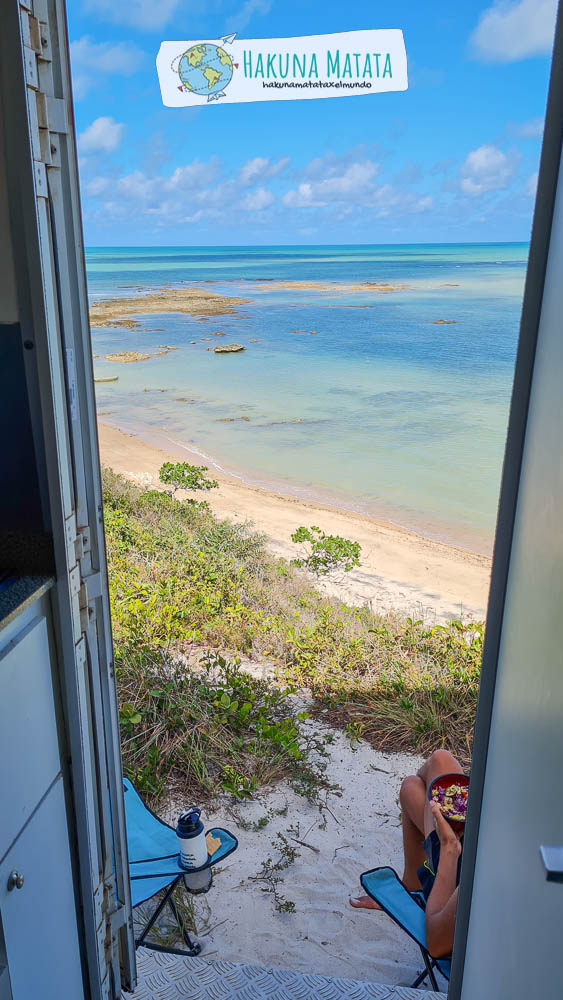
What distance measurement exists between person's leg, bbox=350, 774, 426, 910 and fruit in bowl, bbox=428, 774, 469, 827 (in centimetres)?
25

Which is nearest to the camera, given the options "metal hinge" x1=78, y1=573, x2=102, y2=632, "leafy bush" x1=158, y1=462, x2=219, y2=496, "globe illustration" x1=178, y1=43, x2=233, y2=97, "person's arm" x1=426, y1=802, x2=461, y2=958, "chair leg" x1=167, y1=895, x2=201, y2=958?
"metal hinge" x1=78, y1=573, x2=102, y2=632

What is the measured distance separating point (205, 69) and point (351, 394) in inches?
270

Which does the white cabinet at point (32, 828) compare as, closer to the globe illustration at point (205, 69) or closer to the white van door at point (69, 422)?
the white van door at point (69, 422)

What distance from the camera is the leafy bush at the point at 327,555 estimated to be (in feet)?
19.3

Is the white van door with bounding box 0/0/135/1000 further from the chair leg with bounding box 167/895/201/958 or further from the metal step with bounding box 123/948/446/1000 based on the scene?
the chair leg with bounding box 167/895/201/958

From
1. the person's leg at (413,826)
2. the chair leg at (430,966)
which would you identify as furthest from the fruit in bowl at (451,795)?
the chair leg at (430,966)

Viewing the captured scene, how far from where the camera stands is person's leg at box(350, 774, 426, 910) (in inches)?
93.3

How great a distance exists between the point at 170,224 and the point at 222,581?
42022mm

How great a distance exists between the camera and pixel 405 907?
2.08 meters

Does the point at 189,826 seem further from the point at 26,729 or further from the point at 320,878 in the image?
the point at 26,729

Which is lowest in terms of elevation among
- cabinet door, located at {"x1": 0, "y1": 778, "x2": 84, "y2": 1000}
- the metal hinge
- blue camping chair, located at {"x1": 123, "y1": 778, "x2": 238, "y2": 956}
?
blue camping chair, located at {"x1": 123, "y1": 778, "x2": 238, "y2": 956}

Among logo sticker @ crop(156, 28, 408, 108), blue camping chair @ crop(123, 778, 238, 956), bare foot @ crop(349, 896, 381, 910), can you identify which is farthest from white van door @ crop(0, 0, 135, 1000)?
logo sticker @ crop(156, 28, 408, 108)

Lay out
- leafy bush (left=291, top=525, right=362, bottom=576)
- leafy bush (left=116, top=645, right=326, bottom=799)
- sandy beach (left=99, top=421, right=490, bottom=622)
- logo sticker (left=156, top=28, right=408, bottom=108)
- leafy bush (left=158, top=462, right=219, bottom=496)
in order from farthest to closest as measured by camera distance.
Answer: leafy bush (left=158, top=462, right=219, bottom=496)
logo sticker (left=156, top=28, right=408, bottom=108)
leafy bush (left=291, top=525, right=362, bottom=576)
sandy beach (left=99, top=421, right=490, bottom=622)
leafy bush (left=116, top=645, right=326, bottom=799)

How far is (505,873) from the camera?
116 cm
